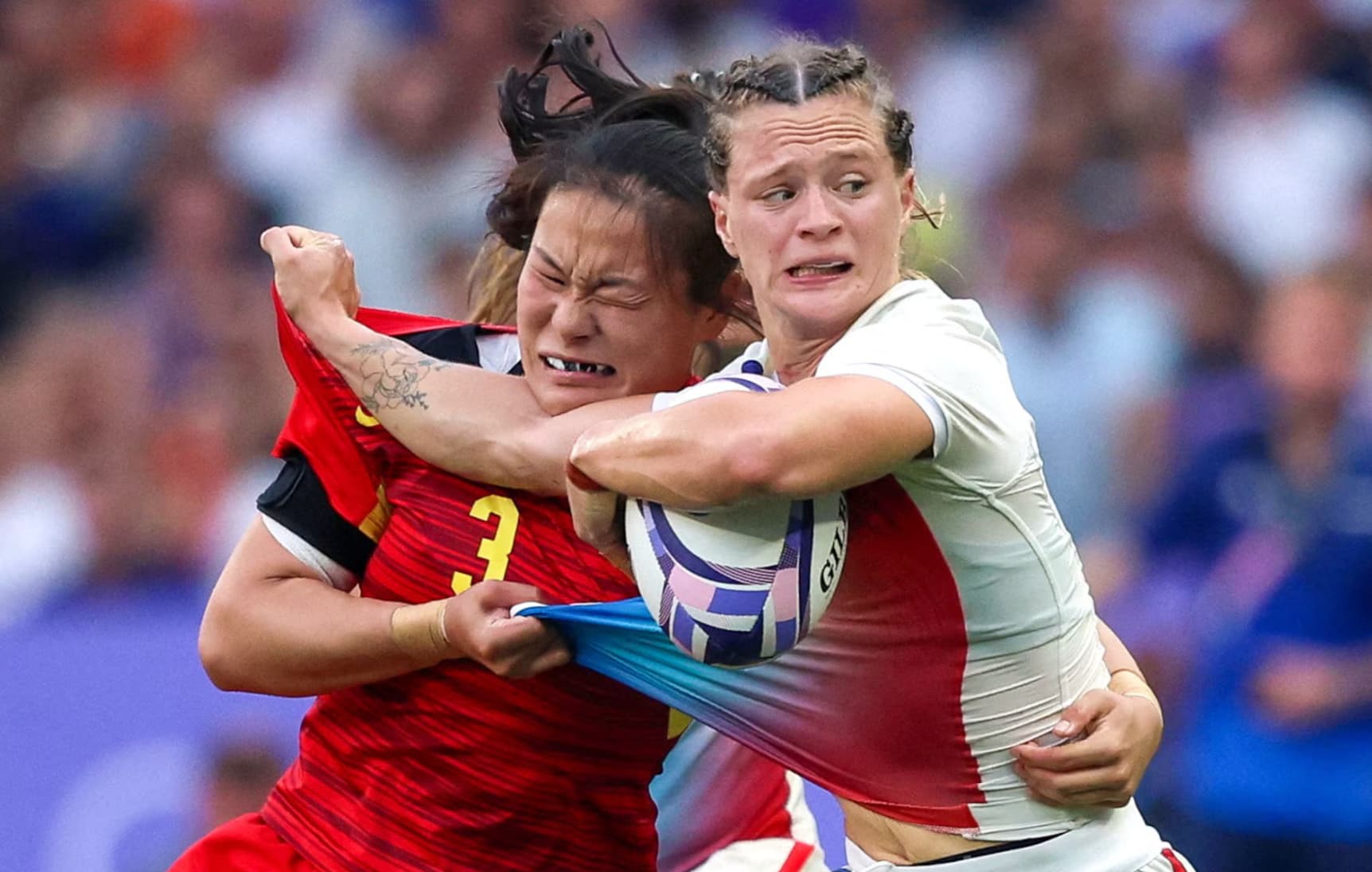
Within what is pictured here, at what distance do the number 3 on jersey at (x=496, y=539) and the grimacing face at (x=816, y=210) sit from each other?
1.90ft

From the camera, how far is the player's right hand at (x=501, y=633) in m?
3.27

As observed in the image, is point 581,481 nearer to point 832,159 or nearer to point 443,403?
point 443,403

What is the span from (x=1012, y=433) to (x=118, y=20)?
793 centimetres

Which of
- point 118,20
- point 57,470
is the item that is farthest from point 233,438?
point 118,20

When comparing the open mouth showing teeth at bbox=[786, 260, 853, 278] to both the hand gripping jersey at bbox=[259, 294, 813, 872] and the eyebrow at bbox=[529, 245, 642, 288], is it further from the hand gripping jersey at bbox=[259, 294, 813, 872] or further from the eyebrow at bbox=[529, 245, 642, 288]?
the hand gripping jersey at bbox=[259, 294, 813, 872]

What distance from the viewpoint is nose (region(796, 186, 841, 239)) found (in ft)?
10.1

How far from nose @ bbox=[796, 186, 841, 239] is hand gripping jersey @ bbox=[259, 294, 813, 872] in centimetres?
68

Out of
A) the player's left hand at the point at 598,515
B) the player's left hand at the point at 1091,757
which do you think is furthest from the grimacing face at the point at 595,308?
the player's left hand at the point at 1091,757

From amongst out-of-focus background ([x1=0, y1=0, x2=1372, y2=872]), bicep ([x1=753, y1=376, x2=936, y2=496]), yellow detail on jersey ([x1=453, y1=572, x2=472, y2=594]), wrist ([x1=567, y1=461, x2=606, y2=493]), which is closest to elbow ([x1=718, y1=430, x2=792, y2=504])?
bicep ([x1=753, y1=376, x2=936, y2=496])

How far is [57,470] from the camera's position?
811 centimetres

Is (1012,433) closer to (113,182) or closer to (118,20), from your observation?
(113,182)

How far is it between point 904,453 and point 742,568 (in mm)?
277

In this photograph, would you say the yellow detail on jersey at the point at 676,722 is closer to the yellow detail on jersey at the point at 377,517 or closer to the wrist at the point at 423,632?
the wrist at the point at 423,632

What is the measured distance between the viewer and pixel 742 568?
2959 millimetres
